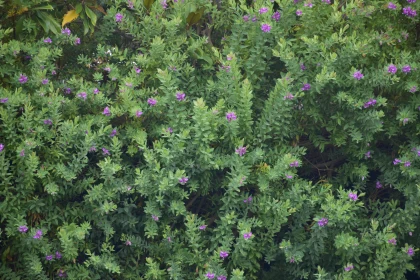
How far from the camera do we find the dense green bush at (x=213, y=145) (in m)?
3.79

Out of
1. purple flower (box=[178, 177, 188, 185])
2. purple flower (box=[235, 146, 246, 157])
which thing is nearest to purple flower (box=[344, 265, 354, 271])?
purple flower (box=[235, 146, 246, 157])

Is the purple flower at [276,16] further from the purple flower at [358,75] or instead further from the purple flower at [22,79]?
the purple flower at [22,79]

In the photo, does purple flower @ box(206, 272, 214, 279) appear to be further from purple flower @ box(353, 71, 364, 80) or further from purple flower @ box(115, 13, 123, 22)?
purple flower @ box(115, 13, 123, 22)

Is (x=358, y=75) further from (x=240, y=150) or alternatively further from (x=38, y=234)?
(x=38, y=234)

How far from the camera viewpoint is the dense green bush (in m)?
3.79

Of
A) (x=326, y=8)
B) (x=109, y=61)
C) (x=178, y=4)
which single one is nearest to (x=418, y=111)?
(x=326, y=8)

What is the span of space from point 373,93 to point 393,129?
268 mm

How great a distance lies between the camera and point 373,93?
4.09 m

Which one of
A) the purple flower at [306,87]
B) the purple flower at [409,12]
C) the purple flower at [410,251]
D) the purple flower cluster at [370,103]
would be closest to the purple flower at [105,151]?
the purple flower at [306,87]

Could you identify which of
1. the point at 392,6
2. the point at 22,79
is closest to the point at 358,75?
the point at 392,6

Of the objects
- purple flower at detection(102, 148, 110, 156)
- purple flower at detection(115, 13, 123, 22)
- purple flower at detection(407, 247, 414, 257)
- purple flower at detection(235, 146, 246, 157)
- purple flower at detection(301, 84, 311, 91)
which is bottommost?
purple flower at detection(102, 148, 110, 156)

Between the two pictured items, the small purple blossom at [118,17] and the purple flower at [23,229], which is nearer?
the purple flower at [23,229]

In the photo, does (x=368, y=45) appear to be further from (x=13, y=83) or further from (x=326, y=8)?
(x=13, y=83)

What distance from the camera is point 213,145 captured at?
13.1 ft
